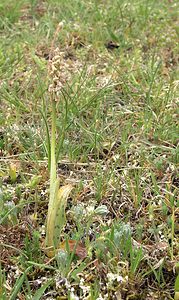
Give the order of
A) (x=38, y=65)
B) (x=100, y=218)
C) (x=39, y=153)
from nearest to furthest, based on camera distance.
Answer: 1. (x=100, y=218)
2. (x=39, y=153)
3. (x=38, y=65)

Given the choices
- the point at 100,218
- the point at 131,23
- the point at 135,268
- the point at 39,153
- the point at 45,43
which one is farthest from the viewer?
the point at 131,23

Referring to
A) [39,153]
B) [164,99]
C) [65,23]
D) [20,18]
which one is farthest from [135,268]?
[20,18]

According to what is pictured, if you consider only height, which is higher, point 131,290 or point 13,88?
point 13,88

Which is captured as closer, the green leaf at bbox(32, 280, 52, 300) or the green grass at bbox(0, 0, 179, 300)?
the green leaf at bbox(32, 280, 52, 300)

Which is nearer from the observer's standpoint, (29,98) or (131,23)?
(29,98)

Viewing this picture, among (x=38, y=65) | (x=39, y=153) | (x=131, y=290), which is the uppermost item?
(x=38, y=65)

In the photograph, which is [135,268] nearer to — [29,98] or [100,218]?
[100,218]

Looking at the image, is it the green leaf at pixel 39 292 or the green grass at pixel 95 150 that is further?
the green grass at pixel 95 150

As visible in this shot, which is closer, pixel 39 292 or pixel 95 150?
pixel 39 292
